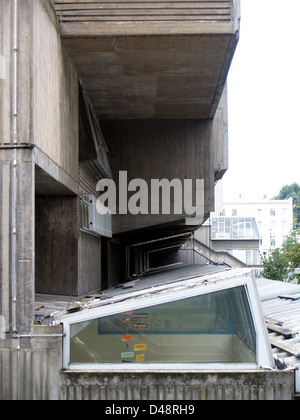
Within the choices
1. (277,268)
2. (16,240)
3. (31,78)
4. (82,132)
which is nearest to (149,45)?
(82,132)

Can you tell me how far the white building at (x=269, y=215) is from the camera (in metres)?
90.7

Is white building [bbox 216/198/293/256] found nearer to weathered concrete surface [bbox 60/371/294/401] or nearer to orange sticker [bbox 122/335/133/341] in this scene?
orange sticker [bbox 122/335/133/341]

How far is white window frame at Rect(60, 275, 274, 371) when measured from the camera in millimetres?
6977

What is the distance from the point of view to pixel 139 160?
16.3 m

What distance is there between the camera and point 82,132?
1266 cm

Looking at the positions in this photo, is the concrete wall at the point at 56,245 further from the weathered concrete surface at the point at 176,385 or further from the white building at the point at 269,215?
the white building at the point at 269,215

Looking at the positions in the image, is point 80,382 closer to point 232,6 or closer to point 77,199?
point 77,199

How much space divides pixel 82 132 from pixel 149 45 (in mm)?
3062

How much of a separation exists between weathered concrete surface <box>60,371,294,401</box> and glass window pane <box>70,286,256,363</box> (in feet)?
0.92

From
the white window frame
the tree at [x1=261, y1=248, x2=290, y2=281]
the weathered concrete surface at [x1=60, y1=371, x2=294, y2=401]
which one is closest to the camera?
the weathered concrete surface at [x1=60, y1=371, x2=294, y2=401]

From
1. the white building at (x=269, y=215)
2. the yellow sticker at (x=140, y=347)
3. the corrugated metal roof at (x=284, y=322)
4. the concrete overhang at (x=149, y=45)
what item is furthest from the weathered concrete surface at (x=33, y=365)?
the white building at (x=269, y=215)

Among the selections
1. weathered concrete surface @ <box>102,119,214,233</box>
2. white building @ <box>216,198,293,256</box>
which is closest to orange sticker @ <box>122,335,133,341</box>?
weathered concrete surface @ <box>102,119,214,233</box>

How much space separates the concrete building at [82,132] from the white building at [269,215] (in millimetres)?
73520

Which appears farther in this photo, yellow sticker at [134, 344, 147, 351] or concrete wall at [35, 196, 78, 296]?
concrete wall at [35, 196, 78, 296]
